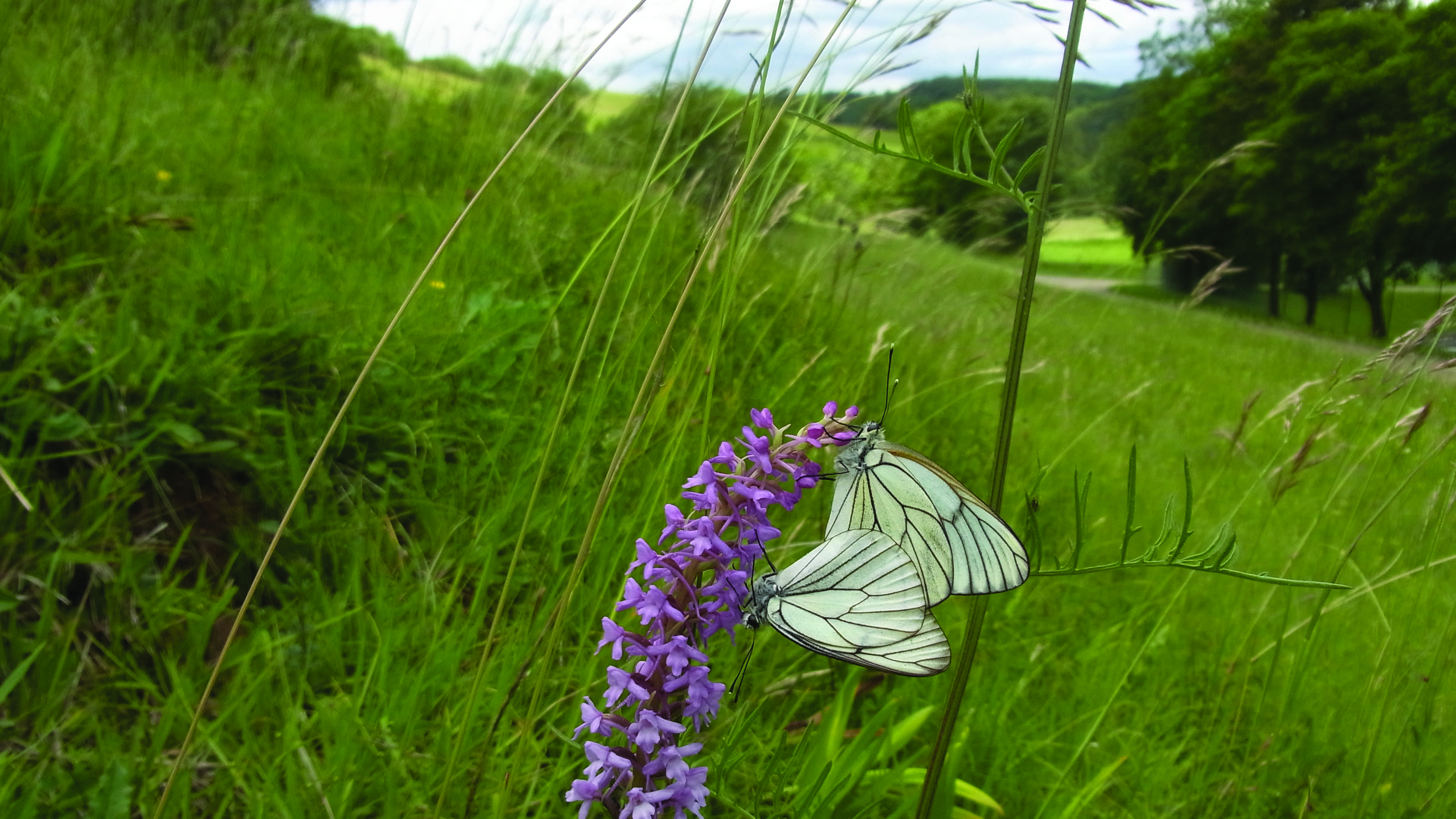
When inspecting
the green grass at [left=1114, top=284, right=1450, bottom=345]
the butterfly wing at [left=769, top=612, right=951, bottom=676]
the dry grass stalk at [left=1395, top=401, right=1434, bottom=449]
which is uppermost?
the green grass at [left=1114, top=284, right=1450, bottom=345]

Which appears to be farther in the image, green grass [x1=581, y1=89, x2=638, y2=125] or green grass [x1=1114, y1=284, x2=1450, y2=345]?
green grass [x1=581, y1=89, x2=638, y2=125]

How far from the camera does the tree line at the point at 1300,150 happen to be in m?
2.88

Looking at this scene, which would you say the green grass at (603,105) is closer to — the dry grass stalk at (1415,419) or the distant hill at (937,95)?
the distant hill at (937,95)

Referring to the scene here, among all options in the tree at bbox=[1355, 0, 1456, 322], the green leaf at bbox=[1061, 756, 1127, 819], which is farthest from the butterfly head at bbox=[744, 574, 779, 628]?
the tree at bbox=[1355, 0, 1456, 322]

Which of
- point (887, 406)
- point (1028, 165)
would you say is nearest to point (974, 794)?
point (887, 406)

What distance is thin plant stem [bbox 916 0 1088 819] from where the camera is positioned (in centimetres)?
103

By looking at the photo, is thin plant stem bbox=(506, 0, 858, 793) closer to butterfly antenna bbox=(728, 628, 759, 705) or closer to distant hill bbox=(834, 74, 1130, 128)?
butterfly antenna bbox=(728, 628, 759, 705)

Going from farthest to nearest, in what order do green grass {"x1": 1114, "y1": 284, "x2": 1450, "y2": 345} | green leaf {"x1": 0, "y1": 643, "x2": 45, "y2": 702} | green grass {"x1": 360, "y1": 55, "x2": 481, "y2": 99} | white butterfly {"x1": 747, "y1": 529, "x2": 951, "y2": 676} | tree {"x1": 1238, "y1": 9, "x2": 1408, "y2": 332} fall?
1. green grass {"x1": 360, "y1": 55, "x2": 481, "y2": 99}
2. tree {"x1": 1238, "y1": 9, "x2": 1408, "y2": 332}
3. green grass {"x1": 1114, "y1": 284, "x2": 1450, "y2": 345}
4. green leaf {"x1": 0, "y1": 643, "x2": 45, "y2": 702}
5. white butterfly {"x1": 747, "y1": 529, "x2": 951, "y2": 676}

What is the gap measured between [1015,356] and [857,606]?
39 cm

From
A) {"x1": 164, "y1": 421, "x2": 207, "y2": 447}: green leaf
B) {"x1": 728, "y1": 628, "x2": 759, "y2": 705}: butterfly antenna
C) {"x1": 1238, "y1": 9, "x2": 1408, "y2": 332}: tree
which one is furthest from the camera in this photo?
{"x1": 1238, "y1": 9, "x2": 1408, "y2": 332}: tree

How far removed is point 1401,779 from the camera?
2.09 meters

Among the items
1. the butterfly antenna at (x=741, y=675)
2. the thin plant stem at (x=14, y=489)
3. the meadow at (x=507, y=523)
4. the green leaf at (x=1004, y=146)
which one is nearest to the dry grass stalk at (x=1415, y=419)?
the meadow at (x=507, y=523)

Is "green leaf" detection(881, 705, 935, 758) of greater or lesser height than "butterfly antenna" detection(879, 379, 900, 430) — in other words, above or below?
below

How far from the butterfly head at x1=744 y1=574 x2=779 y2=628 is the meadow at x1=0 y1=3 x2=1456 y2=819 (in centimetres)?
13
